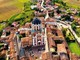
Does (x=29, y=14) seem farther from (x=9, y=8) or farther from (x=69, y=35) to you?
(x=69, y=35)

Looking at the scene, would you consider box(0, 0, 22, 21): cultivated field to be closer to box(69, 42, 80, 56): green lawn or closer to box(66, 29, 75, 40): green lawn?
box(66, 29, 75, 40): green lawn

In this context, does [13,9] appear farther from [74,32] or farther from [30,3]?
[74,32]

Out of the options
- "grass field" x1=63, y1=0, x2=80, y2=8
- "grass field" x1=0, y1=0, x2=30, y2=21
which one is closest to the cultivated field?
"grass field" x1=0, y1=0, x2=30, y2=21

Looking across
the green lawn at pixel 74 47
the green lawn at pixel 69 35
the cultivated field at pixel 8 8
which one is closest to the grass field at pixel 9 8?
the cultivated field at pixel 8 8

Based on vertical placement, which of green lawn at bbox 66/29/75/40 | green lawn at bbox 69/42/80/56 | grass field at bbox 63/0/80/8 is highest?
green lawn at bbox 69/42/80/56

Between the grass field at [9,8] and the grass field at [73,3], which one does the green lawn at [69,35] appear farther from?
the grass field at [73,3]

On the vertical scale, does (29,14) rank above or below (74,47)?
below

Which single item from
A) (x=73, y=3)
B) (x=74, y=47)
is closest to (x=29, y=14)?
(x=73, y=3)

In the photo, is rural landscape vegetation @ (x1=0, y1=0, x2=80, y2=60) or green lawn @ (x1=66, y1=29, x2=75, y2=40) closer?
rural landscape vegetation @ (x1=0, y1=0, x2=80, y2=60)
